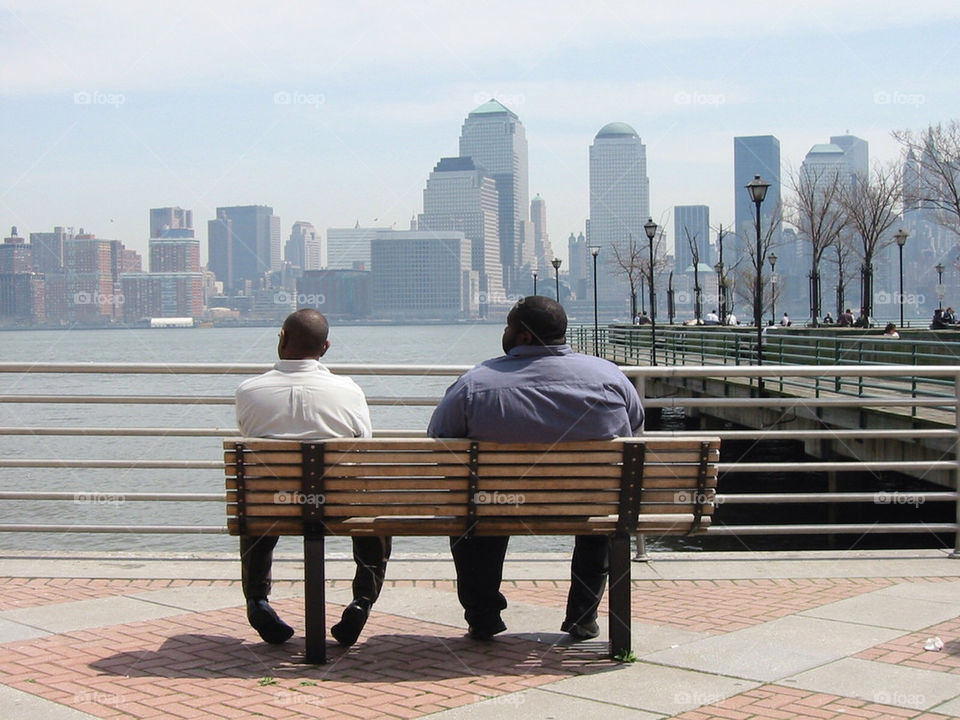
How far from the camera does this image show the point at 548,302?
555cm

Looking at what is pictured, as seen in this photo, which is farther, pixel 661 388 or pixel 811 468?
pixel 661 388

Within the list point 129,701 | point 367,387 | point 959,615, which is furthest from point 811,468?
point 367,387

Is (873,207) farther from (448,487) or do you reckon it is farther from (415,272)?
(415,272)

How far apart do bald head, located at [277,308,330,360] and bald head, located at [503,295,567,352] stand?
87 centimetres

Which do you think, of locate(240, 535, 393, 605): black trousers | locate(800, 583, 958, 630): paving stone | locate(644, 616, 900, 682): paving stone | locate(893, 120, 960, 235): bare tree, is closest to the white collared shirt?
locate(240, 535, 393, 605): black trousers

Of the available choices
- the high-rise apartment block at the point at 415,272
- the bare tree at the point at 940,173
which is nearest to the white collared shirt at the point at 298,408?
the bare tree at the point at 940,173

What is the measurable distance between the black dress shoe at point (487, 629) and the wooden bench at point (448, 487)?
0.62m

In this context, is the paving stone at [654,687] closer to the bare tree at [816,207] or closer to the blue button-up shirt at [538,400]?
the blue button-up shirt at [538,400]

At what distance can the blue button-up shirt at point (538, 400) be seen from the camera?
5.29 metres

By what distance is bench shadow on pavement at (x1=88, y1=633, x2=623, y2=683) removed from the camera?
511cm

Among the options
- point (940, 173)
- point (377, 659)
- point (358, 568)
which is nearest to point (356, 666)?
point (377, 659)

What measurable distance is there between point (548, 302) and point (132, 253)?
17651 cm

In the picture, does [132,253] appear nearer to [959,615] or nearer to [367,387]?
[367,387]

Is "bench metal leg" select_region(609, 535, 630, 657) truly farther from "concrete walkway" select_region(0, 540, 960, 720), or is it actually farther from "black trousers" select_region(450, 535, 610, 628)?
"black trousers" select_region(450, 535, 610, 628)
